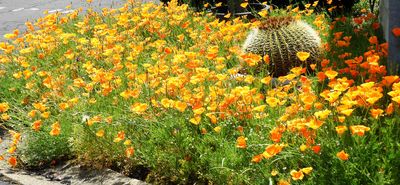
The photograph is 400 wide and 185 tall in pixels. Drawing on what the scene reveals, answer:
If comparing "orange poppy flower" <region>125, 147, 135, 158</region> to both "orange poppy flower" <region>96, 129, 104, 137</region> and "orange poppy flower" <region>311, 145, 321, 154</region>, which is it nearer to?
"orange poppy flower" <region>96, 129, 104, 137</region>

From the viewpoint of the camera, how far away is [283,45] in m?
6.43

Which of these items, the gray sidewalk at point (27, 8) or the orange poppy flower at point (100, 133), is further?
the gray sidewalk at point (27, 8)

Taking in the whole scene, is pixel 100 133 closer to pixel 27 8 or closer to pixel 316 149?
pixel 316 149

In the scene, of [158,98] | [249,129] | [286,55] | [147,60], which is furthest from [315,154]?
[147,60]

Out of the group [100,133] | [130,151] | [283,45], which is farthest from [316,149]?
[283,45]

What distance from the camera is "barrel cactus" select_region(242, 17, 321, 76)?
6.42 meters

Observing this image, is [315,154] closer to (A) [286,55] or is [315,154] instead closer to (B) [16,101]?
(A) [286,55]

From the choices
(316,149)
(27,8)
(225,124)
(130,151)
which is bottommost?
(27,8)

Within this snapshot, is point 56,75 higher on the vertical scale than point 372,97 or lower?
lower

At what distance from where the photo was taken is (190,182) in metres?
4.55

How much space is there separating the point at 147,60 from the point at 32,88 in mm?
1267

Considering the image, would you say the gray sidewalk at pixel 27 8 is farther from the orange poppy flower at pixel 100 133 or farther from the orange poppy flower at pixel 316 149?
the orange poppy flower at pixel 316 149

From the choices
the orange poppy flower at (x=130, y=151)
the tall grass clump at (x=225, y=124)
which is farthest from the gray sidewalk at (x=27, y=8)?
the orange poppy flower at (x=130, y=151)

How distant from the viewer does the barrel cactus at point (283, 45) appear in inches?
253
